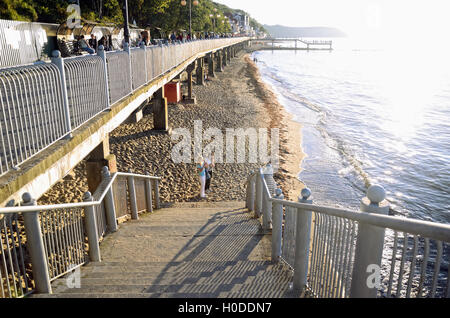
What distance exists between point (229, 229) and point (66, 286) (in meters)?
3.22

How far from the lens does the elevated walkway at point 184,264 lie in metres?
3.74

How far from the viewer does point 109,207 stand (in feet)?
18.8

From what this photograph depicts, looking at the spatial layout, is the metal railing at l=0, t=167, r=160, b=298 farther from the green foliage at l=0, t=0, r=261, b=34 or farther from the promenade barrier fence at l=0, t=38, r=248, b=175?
→ the green foliage at l=0, t=0, r=261, b=34

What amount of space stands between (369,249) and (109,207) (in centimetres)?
442

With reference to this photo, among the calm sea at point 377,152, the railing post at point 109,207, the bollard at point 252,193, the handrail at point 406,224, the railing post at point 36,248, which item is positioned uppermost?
the handrail at point 406,224

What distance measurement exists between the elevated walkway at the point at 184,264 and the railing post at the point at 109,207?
0.17 m

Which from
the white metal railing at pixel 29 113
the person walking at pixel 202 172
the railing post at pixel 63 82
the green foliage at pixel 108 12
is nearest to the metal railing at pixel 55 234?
the white metal railing at pixel 29 113

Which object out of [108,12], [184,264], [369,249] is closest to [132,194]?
[184,264]

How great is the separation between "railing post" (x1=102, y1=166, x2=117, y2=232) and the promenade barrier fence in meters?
0.93

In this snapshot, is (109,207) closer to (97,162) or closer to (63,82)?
(97,162)

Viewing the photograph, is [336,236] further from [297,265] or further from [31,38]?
[31,38]

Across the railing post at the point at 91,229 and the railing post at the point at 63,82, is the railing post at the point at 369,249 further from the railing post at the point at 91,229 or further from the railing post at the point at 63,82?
the railing post at the point at 63,82

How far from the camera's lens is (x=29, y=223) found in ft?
10.8
